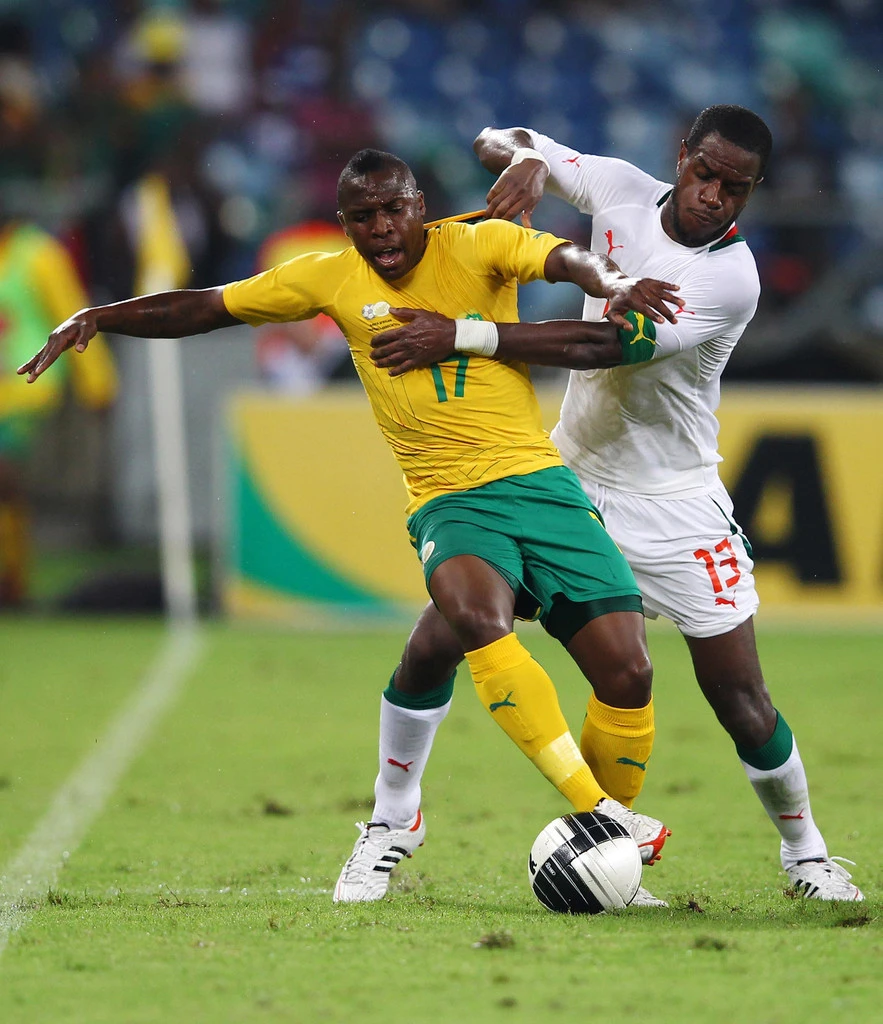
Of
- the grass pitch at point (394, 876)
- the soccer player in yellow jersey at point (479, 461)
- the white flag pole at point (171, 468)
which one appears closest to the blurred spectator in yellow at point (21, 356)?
the white flag pole at point (171, 468)

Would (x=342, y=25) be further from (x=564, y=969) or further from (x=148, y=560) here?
(x=564, y=969)

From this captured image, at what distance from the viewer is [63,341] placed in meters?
4.68

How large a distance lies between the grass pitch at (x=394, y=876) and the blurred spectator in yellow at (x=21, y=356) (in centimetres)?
275

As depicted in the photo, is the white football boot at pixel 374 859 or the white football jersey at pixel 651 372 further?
the white football jersey at pixel 651 372

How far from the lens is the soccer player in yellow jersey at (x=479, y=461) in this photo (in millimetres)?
4246

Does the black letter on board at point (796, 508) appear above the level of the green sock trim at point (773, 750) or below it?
below

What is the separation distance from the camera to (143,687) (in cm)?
902

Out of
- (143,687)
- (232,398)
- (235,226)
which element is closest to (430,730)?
(143,687)

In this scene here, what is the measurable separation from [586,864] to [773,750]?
35.1 inches

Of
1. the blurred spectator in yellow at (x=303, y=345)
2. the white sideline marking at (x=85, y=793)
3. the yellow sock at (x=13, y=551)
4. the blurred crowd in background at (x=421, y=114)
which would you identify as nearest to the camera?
the white sideline marking at (x=85, y=793)

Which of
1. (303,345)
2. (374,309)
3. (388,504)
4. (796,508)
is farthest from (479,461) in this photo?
(303,345)

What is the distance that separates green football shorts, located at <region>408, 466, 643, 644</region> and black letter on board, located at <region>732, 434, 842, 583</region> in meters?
6.71

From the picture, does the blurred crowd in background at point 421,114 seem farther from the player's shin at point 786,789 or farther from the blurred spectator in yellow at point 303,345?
the player's shin at point 786,789

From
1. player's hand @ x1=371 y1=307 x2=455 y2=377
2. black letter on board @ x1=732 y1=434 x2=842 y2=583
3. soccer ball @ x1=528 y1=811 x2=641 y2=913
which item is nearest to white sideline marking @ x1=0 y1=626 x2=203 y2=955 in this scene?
soccer ball @ x1=528 y1=811 x2=641 y2=913
